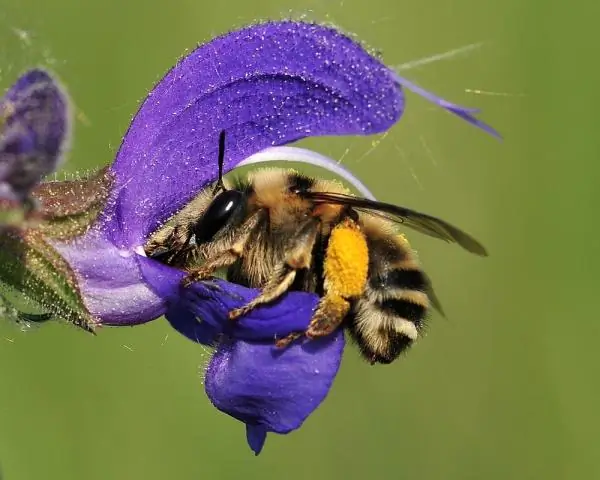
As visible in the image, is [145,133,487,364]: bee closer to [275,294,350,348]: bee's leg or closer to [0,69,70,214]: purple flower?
[275,294,350,348]: bee's leg

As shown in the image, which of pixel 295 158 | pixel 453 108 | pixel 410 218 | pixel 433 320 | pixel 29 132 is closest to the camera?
pixel 29 132

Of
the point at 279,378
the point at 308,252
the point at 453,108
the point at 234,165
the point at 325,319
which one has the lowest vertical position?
the point at 279,378

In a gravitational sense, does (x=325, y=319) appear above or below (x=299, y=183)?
below

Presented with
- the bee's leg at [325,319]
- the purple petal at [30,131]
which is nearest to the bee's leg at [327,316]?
the bee's leg at [325,319]

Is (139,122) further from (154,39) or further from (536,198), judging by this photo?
(536,198)

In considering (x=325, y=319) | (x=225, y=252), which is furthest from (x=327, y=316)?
(x=225, y=252)

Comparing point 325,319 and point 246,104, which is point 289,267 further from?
point 246,104

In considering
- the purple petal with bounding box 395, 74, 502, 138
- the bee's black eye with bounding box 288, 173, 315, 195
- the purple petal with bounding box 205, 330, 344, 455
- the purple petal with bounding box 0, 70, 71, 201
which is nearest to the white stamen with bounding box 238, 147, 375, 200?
the bee's black eye with bounding box 288, 173, 315, 195
